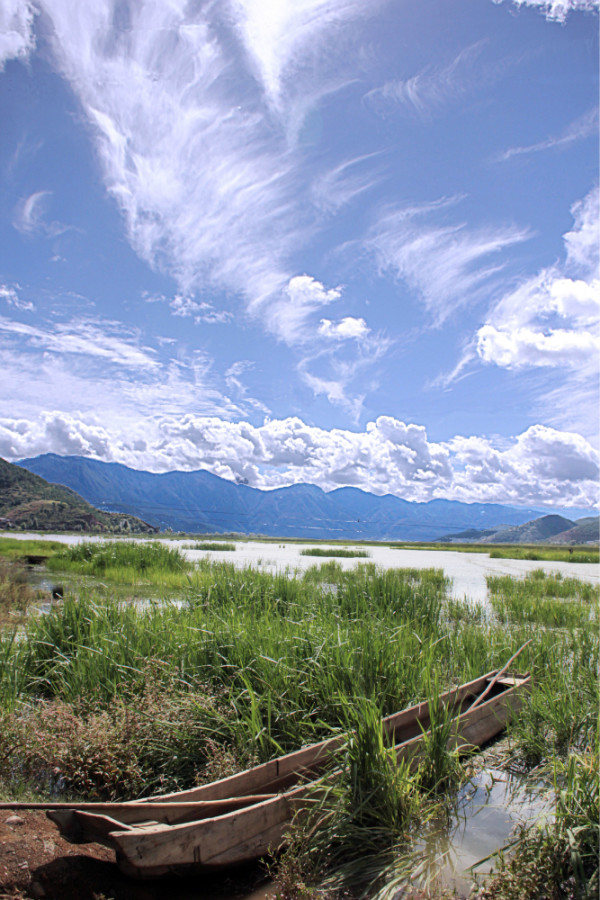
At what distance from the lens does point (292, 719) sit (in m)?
4.74

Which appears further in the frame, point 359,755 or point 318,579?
point 318,579

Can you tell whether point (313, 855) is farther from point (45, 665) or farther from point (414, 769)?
point (45, 665)

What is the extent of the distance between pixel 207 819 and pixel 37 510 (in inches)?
4322

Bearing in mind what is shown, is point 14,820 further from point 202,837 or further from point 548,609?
point 548,609

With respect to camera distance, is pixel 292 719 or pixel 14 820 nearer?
pixel 14 820

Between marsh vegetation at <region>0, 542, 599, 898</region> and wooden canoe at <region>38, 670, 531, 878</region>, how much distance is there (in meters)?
0.21

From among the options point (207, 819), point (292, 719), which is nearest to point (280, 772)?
point (207, 819)

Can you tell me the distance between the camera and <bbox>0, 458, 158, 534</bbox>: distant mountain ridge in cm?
9188

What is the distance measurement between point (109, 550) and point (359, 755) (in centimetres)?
1923

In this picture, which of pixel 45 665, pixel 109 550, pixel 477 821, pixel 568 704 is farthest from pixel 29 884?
pixel 109 550

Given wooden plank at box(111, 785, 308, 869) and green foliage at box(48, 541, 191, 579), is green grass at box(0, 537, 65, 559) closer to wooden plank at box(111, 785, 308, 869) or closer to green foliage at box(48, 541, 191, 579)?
green foliage at box(48, 541, 191, 579)

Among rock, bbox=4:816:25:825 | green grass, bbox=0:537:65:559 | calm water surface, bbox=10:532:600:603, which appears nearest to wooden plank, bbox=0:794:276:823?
rock, bbox=4:816:25:825

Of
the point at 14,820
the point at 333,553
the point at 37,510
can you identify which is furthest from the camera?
the point at 37,510

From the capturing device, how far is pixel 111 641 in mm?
5766
